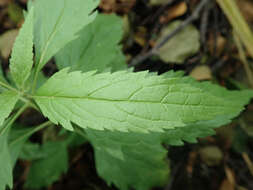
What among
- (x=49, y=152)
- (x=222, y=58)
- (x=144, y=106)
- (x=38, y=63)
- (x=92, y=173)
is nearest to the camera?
(x=144, y=106)

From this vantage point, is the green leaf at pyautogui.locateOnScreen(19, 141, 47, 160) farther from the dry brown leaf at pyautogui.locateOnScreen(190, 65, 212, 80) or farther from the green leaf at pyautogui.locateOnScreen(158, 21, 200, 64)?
the dry brown leaf at pyautogui.locateOnScreen(190, 65, 212, 80)

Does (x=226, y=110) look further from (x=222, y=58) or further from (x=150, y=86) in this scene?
(x=222, y=58)

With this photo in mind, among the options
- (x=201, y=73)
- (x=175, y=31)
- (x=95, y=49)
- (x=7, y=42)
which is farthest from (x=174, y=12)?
(x=7, y=42)

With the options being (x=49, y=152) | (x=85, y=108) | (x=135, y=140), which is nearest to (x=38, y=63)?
Answer: (x=85, y=108)

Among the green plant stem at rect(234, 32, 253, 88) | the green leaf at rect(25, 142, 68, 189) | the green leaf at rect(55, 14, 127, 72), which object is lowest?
the green plant stem at rect(234, 32, 253, 88)

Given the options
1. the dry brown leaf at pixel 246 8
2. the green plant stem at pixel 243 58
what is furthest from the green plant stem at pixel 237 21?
the dry brown leaf at pixel 246 8

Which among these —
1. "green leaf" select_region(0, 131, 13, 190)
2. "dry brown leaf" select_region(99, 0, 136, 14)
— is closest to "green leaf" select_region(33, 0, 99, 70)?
"green leaf" select_region(0, 131, 13, 190)

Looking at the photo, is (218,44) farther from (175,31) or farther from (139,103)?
(139,103)
